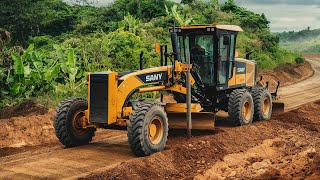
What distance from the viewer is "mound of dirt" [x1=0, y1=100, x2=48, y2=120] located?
13909 millimetres

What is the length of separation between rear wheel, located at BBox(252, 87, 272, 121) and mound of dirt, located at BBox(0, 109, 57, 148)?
540cm

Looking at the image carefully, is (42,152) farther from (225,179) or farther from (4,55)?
(4,55)

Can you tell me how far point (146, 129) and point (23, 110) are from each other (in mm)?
6798

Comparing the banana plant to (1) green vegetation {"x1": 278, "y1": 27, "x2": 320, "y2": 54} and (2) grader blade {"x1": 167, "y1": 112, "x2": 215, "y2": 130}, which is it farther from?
(1) green vegetation {"x1": 278, "y1": 27, "x2": 320, "y2": 54}

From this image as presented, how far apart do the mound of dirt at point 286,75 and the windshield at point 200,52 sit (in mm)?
12856

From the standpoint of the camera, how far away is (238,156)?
948 cm

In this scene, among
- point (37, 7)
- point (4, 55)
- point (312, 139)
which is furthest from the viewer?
point (37, 7)

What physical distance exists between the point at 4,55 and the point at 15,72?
82.5 inches

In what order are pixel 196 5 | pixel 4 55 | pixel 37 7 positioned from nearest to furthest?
pixel 4 55 → pixel 37 7 → pixel 196 5

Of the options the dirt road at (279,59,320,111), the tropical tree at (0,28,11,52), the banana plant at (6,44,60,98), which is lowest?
the dirt road at (279,59,320,111)

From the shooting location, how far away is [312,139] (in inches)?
440

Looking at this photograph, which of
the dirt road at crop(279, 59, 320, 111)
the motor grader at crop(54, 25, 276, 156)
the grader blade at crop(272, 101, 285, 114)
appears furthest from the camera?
the dirt road at crop(279, 59, 320, 111)

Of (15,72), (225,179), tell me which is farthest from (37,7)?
(225,179)

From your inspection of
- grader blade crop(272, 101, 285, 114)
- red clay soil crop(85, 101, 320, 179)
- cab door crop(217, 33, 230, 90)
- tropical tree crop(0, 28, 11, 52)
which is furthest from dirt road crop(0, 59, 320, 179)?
tropical tree crop(0, 28, 11, 52)
